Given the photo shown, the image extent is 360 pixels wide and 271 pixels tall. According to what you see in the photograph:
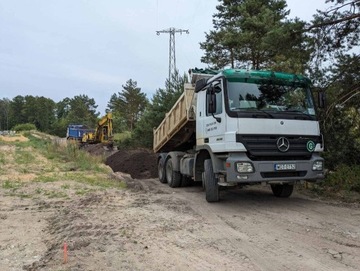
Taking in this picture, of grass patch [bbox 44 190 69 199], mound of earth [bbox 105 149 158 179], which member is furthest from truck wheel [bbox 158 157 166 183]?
grass patch [bbox 44 190 69 199]

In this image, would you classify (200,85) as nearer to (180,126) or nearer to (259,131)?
(180,126)

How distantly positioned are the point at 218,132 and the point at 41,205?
410cm

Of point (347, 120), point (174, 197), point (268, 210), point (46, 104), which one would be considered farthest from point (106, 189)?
point (46, 104)

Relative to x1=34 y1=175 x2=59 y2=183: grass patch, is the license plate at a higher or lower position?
higher

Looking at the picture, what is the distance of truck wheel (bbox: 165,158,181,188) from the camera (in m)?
11.6

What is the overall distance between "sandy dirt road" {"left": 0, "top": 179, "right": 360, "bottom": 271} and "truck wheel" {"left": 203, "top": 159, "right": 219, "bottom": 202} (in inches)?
7.3

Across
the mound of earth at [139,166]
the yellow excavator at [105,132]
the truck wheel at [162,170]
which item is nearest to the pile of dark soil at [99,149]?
the yellow excavator at [105,132]

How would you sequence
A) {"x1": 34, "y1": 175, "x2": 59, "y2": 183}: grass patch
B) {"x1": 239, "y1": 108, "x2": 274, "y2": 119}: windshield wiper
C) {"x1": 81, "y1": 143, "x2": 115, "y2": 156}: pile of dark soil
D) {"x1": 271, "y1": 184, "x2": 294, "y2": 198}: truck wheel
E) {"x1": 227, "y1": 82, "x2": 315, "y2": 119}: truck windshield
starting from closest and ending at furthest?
1. {"x1": 239, "y1": 108, "x2": 274, "y2": 119}: windshield wiper
2. {"x1": 227, "y1": 82, "x2": 315, "y2": 119}: truck windshield
3. {"x1": 271, "y1": 184, "x2": 294, "y2": 198}: truck wheel
4. {"x1": 34, "y1": 175, "x2": 59, "y2": 183}: grass patch
5. {"x1": 81, "y1": 143, "x2": 115, "y2": 156}: pile of dark soil

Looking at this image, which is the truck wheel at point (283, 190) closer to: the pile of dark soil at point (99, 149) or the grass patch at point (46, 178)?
the grass patch at point (46, 178)

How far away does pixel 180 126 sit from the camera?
1075 centimetres

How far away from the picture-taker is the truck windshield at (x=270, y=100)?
751 cm

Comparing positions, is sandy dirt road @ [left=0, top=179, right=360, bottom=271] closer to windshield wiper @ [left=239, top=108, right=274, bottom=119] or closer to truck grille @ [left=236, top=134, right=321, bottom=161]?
truck grille @ [left=236, top=134, right=321, bottom=161]

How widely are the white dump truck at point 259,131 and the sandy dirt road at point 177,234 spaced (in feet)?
2.53

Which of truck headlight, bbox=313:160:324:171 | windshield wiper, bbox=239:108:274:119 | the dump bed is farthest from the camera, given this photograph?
the dump bed
